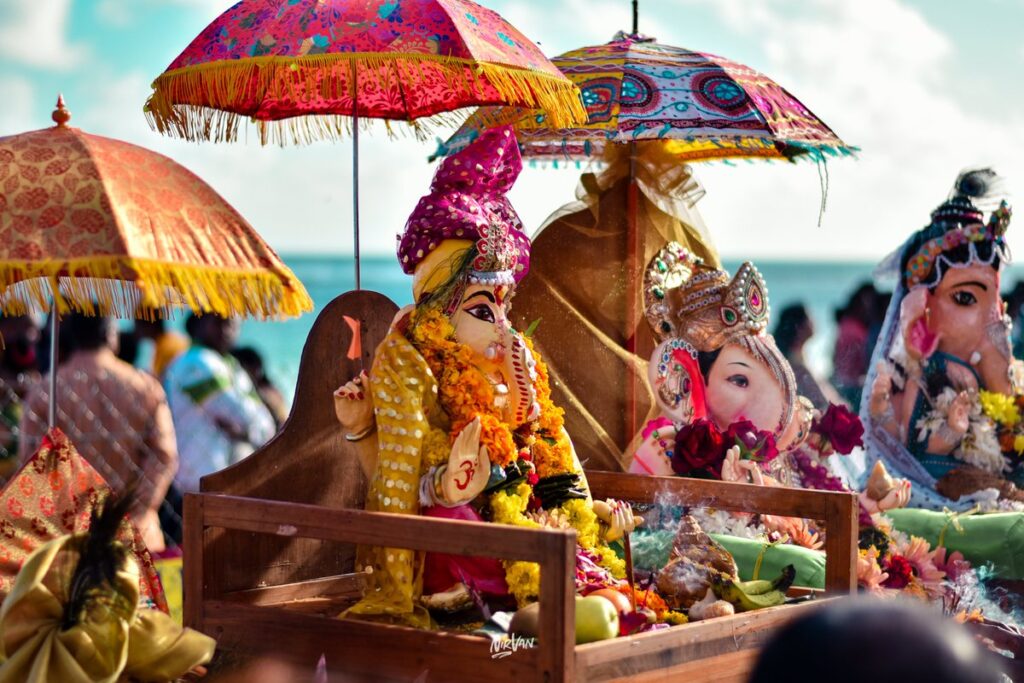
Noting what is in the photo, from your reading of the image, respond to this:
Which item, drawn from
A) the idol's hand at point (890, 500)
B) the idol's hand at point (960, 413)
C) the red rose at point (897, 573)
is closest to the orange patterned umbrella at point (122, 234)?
the red rose at point (897, 573)

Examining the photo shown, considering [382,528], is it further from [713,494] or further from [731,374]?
[731,374]

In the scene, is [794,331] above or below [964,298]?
below

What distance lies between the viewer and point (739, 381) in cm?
650

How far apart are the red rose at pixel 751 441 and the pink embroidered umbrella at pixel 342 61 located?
1.55m

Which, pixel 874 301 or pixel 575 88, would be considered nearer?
pixel 575 88

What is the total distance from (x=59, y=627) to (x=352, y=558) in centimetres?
201

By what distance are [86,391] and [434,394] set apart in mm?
3286

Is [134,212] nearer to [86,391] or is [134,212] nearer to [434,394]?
[434,394]

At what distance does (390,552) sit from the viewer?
4742mm

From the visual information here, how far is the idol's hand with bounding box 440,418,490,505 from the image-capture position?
4.71 metres

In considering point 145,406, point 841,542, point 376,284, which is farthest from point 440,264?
point 376,284

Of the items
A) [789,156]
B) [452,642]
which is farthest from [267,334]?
[452,642]

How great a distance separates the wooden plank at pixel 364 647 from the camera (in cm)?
422

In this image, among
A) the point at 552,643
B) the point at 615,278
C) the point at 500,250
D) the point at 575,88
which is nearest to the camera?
the point at 552,643
